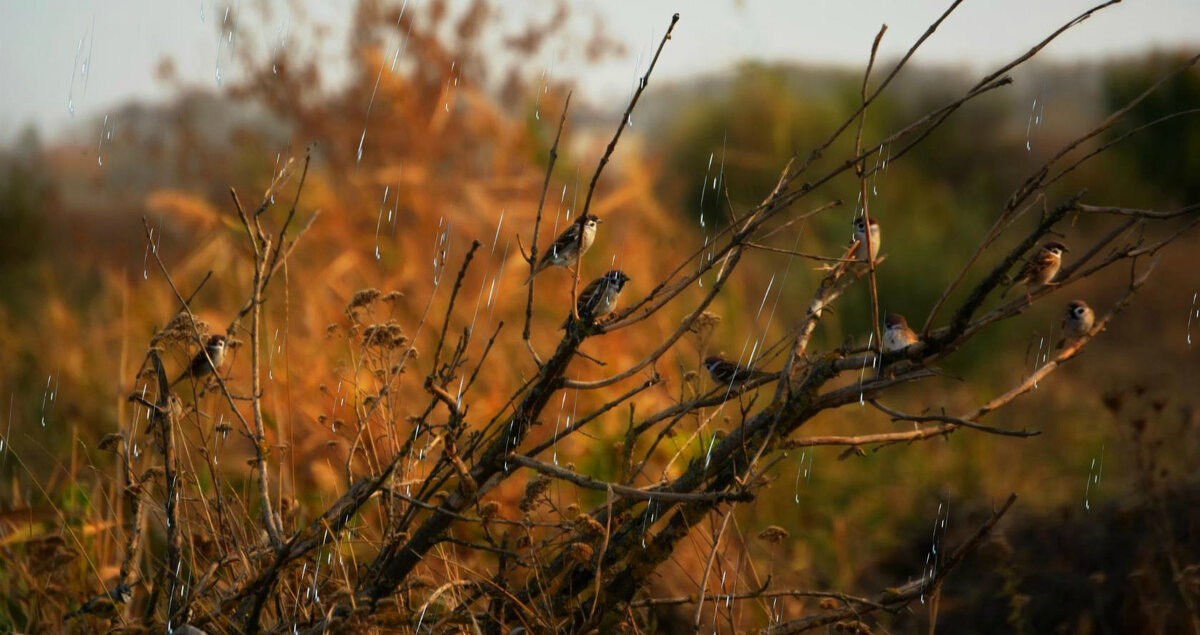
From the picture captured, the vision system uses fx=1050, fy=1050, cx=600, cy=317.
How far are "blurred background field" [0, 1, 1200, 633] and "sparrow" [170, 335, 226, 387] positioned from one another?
7 centimetres

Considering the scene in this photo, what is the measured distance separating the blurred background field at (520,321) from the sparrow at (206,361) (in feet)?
0.24

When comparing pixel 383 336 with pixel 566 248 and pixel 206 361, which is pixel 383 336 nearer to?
pixel 206 361

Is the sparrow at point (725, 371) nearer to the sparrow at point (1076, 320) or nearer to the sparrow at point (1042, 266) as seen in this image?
the sparrow at point (1076, 320)

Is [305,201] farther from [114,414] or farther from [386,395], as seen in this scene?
[386,395]

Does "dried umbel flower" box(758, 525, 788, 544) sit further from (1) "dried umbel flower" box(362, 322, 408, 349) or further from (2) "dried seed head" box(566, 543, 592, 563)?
(1) "dried umbel flower" box(362, 322, 408, 349)

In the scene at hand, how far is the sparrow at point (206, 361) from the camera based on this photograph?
2.25 meters

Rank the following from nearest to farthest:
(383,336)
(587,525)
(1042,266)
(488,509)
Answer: (587,525)
(488,509)
(383,336)
(1042,266)

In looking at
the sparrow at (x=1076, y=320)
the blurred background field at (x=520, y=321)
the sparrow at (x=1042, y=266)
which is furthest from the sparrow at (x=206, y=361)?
the sparrow at (x=1042, y=266)

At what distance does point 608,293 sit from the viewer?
2.53 meters

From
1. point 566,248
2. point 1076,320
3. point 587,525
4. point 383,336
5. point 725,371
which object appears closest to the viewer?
point 587,525

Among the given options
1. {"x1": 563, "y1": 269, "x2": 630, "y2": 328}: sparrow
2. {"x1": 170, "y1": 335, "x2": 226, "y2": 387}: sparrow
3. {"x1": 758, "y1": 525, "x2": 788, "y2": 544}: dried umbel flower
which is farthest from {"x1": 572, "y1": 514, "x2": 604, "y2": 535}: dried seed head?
{"x1": 170, "y1": 335, "x2": 226, "y2": 387}: sparrow

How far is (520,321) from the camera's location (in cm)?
600

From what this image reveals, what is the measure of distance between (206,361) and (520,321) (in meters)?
3.76

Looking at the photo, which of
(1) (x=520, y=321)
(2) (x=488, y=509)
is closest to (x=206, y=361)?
(2) (x=488, y=509)
